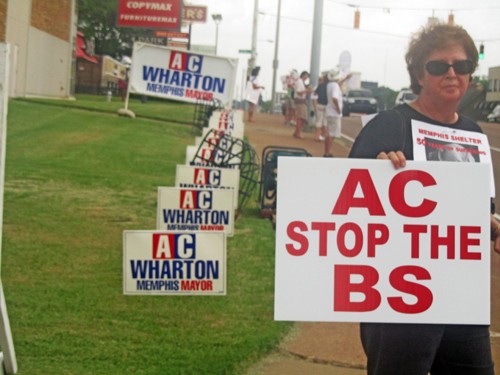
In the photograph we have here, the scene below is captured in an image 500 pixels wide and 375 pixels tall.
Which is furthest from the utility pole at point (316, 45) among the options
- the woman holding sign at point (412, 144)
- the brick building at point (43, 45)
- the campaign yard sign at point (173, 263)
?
the woman holding sign at point (412, 144)

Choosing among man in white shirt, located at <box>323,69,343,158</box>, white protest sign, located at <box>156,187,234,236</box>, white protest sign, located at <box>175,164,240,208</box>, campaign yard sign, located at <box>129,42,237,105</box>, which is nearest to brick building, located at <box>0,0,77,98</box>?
man in white shirt, located at <box>323,69,343,158</box>

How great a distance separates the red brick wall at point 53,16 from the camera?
32.2 metres

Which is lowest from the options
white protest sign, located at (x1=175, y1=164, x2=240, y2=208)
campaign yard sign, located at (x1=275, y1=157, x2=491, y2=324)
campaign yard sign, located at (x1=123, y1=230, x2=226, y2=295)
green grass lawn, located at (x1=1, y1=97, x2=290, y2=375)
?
green grass lawn, located at (x1=1, y1=97, x2=290, y2=375)

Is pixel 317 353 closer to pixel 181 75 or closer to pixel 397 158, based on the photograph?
pixel 397 158

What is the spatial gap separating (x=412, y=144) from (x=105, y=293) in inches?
146

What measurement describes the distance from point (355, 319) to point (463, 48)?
1133mm

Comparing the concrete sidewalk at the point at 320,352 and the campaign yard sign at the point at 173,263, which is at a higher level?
the campaign yard sign at the point at 173,263

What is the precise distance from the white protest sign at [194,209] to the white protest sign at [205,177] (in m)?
0.84

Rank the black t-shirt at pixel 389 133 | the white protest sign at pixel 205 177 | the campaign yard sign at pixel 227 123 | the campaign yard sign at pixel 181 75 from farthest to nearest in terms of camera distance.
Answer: the campaign yard sign at pixel 227 123
the campaign yard sign at pixel 181 75
the white protest sign at pixel 205 177
the black t-shirt at pixel 389 133

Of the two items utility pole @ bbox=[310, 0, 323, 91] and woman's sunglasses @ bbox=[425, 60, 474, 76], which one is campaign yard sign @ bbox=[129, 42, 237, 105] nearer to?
woman's sunglasses @ bbox=[425, 60, 474, 76]

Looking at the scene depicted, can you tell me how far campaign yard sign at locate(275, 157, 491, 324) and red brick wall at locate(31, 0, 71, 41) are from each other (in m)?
29.2

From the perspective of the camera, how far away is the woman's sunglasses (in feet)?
Result: 12.6

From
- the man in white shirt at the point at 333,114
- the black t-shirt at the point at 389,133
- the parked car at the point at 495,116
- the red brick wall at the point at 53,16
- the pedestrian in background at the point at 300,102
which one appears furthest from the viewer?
the parked car at the point at 495,116

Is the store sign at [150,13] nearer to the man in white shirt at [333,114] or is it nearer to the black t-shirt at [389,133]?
the man in white shirt at [333,114]
